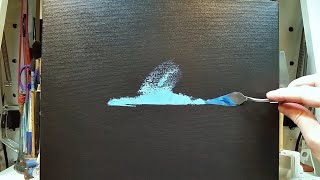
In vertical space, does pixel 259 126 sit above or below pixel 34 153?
above

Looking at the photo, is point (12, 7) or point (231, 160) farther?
point (12, 7)

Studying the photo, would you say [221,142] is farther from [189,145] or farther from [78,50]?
[78,50]

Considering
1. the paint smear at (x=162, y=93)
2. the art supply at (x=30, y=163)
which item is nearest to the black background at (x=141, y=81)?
the paint smear at (x=162, y=93)

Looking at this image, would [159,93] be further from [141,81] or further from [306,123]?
[306,123]

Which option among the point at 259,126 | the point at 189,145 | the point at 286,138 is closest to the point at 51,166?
the point at 189,145

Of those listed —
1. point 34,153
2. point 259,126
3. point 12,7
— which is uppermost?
point 12,7

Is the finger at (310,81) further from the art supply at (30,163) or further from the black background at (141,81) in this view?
the art supply at (30,163)

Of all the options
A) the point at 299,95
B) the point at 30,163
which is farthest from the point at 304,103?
the point at 30,163
